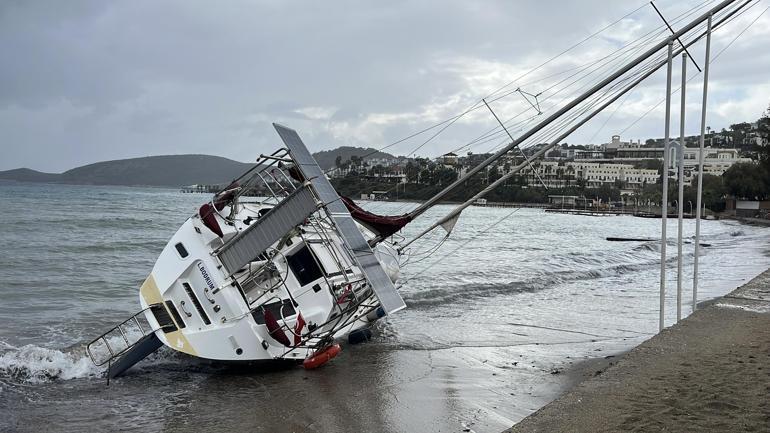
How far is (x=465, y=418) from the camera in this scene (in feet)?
31.7

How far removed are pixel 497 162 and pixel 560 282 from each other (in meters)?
13.1

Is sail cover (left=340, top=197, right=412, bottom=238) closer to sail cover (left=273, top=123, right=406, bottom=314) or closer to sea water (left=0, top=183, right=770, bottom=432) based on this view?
sail cover (left=273, top=123, right=406, bottom=314)

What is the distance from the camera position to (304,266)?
1350 cm

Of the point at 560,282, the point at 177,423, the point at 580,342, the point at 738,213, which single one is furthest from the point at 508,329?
the point at 738,213

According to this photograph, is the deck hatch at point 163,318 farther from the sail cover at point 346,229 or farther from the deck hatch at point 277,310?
the sail cover at point 346,229

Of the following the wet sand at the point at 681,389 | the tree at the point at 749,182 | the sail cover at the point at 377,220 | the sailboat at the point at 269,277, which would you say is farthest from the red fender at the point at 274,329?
the tree at the point at 749,182

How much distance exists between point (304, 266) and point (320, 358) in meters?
2.10

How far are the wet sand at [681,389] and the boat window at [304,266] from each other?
6.69 meters

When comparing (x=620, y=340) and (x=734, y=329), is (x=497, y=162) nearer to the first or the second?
(x=620, y=340)

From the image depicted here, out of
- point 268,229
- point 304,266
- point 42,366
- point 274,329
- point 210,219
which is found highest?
point 210,219

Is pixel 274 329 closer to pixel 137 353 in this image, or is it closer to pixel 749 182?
pixel 137 353

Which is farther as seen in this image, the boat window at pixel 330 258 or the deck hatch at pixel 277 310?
the boat window at pixel 330 258

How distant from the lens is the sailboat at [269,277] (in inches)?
467

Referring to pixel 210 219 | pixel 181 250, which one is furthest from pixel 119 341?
pixel 210 219
